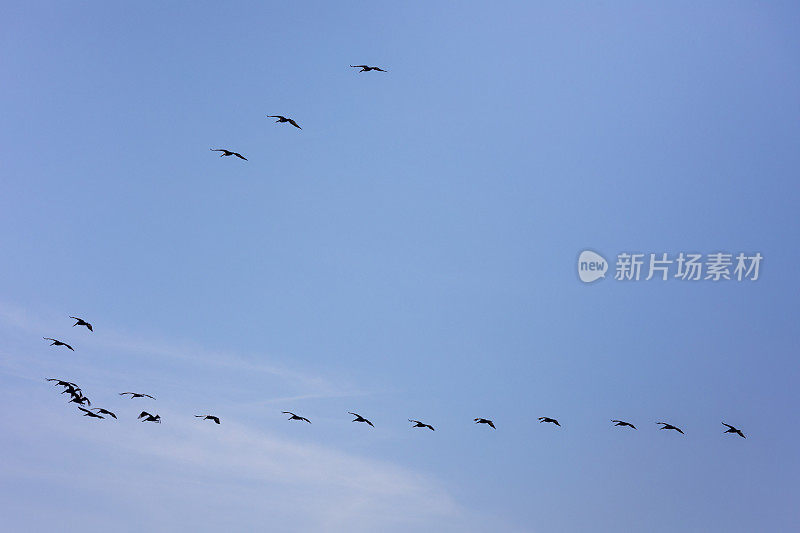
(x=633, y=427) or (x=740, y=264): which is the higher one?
(x=740, y=264)

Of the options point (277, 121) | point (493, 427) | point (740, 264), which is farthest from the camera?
point (740, 264)

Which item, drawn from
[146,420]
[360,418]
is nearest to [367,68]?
[360,418]

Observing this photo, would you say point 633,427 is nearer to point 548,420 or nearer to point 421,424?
point 548,420

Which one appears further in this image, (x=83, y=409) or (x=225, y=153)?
(x=83, y=409)

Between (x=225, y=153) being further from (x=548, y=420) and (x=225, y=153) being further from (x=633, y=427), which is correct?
(x=633, y=427)

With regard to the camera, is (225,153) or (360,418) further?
(360,418)

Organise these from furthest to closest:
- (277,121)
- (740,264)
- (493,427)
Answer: (740,264), (493,427), (277,121)

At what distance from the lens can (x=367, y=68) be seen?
85.1 meters

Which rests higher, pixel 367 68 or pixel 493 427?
pixel 367 68

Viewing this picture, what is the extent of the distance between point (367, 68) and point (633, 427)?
4298cm

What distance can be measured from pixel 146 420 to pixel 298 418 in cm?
1415

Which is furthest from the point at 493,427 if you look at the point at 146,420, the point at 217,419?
the point at 146,420

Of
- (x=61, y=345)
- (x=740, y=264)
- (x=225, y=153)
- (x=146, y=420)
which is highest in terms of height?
(x=740, y=264)

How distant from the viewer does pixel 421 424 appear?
8931 cm
